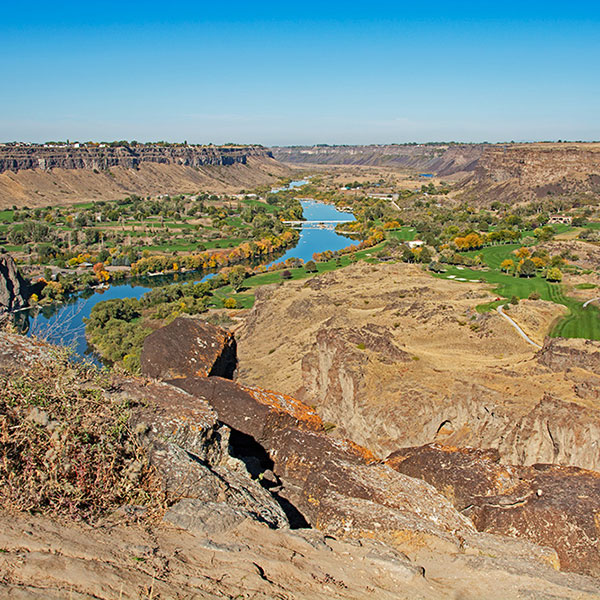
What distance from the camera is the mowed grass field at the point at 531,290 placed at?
35750 millimetres

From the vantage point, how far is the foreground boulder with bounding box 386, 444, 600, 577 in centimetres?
902

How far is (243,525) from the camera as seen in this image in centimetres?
682

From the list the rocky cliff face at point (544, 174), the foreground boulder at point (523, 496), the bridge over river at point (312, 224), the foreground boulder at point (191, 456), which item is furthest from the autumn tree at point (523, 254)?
the foreground boulder at point (191, 456)

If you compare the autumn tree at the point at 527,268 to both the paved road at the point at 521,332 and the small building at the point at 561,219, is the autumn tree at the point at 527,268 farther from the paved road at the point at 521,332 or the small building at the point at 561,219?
the small building at the point at 561,219

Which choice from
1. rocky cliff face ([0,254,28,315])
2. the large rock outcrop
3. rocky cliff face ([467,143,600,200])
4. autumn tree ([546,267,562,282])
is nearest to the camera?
the large rock outcrop

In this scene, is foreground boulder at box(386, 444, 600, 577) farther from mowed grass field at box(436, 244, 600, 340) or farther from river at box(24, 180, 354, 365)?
mowed grass field at box(436, 244, 600, 340)

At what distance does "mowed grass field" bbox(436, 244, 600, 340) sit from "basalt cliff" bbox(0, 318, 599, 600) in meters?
27.9

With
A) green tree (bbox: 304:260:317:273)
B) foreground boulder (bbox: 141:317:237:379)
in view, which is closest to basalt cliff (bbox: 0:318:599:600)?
foreground boulder (bbox: 141:317:237:379)

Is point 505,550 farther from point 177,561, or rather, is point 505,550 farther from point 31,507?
point 31,507

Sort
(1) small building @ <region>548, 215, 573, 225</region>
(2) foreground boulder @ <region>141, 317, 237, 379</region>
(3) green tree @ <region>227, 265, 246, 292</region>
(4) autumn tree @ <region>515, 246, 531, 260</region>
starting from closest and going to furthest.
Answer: (2) foreground boulder @ <region>141, 317, 237, 379</region>, (4) autumn tree @ <region>515, 246, 531, 260</region>, (3) green tree @ <region>227, 265, 246, 292</region>, (1) small building @ <region>548, 215, 573, 225</region>

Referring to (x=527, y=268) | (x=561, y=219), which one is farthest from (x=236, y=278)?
(x=561, y=219)

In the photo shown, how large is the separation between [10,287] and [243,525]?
65.6 m

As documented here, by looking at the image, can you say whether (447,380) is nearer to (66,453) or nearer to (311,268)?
(66,453)

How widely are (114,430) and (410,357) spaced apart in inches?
797
